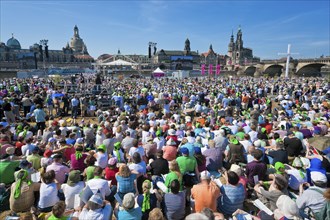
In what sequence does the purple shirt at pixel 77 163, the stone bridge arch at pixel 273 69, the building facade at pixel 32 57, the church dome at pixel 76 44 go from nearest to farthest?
the purple shirt at pixel 77 163 < the stone bridge arch at pixel 273 69 < the building facade at pixel 32 57 < the church dome at pixel 76 44

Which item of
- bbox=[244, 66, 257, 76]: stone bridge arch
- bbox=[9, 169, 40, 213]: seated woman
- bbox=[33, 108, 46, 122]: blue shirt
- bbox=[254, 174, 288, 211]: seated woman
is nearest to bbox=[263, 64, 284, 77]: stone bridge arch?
bbox=[244, 66, 257, 76]: stone bridge arch

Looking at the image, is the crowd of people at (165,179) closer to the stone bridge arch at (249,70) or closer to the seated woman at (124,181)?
the seated woman at (124,181)

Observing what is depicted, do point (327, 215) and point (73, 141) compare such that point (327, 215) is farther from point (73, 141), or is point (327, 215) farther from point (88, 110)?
point (88, 110)

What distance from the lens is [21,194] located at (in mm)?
4090

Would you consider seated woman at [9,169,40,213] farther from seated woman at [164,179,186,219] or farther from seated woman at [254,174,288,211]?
seated woman at [254,174,288,211]

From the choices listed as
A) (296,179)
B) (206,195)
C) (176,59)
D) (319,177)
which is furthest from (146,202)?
(176,59)

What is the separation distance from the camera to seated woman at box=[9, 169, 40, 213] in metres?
4.07

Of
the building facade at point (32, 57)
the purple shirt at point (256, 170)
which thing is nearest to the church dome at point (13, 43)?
the building facade at point (32, 57)

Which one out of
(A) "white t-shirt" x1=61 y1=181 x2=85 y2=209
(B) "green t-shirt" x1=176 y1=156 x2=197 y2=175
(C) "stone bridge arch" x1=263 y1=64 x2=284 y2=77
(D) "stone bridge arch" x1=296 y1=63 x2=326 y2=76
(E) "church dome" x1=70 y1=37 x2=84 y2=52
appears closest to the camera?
(A) "white t-shirt" x1=61 y1=181 x2=85 y2=209

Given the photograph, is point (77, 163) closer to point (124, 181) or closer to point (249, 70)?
point (124, 181)

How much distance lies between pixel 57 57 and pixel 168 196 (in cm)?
14049

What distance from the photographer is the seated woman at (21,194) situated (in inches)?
160

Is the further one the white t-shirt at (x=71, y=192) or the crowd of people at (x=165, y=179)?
the white t-shirt at (x=71, y=192)


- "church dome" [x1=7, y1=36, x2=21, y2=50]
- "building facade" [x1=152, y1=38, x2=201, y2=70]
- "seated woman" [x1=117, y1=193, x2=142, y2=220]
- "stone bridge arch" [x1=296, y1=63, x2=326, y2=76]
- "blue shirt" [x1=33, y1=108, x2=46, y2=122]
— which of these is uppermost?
"church dome" [x1=7, y1=36, x2=21, y2=50]
